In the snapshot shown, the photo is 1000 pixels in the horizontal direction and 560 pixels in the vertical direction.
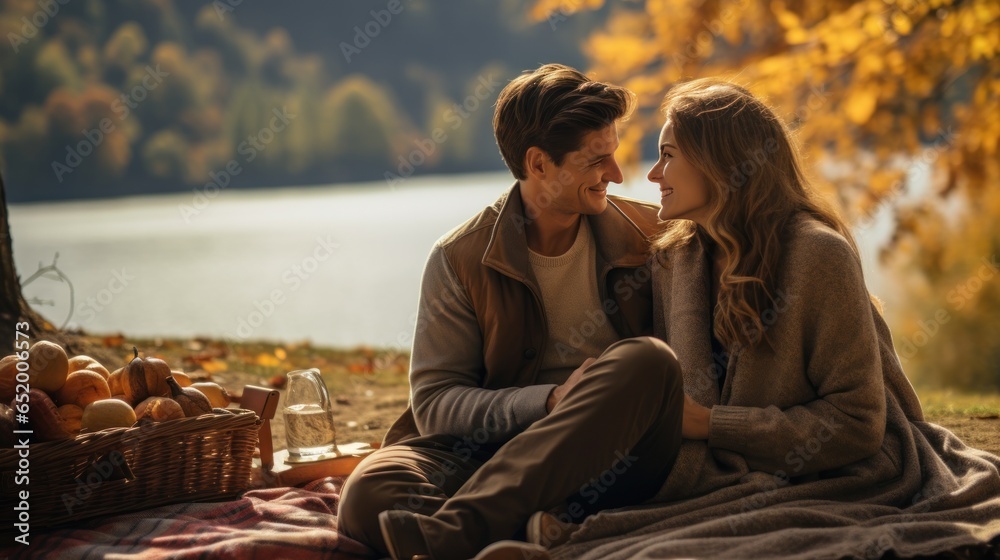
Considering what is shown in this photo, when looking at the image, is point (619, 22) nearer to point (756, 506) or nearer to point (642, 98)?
point (642, 98)

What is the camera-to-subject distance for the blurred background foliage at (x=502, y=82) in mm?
5570

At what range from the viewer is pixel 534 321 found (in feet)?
10.3

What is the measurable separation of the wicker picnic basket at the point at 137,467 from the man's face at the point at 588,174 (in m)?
1.19

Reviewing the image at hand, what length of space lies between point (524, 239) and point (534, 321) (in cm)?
26

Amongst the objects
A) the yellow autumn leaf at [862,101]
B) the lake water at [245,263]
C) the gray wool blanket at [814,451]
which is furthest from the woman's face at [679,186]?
the lake water at [245,263]

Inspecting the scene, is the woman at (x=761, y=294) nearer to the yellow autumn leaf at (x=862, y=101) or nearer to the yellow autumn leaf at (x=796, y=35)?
the yellow autumn leaf at (x=796, y=35)

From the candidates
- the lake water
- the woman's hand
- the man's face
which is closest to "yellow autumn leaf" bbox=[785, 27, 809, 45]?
the lake water

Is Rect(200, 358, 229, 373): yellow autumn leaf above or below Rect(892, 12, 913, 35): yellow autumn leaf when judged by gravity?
below

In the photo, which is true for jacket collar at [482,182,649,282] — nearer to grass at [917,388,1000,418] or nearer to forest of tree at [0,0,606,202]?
grass at [917,388,1000,418]

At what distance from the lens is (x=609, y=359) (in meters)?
2.61

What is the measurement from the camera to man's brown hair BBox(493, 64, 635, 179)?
3.10 meters

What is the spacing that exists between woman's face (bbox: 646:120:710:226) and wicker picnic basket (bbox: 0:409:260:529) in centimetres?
143

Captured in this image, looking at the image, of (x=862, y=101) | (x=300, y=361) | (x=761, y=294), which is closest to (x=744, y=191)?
(x=761, y=294)

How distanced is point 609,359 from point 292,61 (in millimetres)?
19554
